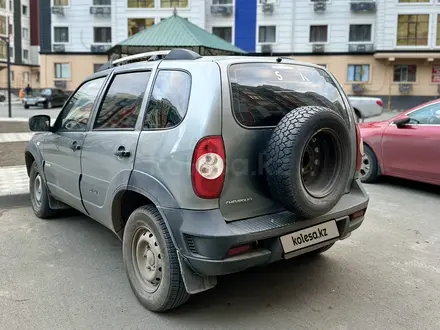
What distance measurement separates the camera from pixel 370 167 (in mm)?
7277

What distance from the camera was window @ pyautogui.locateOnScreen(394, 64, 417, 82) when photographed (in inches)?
1284

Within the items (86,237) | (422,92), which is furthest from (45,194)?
(422,92)

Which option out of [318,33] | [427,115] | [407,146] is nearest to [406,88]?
[318,33]

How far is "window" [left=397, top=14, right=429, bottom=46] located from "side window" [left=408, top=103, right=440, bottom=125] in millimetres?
28368

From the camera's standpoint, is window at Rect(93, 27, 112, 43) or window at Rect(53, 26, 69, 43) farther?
window at Rect(53, 26, 69, 43)

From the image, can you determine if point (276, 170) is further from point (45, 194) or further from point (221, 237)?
point (45, 194)

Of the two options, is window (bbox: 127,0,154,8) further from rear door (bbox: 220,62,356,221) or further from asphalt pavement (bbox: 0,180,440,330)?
rear door (bbox: 220,62,356,221)

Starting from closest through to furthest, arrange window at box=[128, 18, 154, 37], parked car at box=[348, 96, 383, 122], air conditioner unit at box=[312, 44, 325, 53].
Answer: parked car at box=[348, 96, 383, 122]
air conditioner unit at box=[312, 44, 325, 53]
window at box=[128, 18, 154, 37]

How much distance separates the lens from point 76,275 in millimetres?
3748

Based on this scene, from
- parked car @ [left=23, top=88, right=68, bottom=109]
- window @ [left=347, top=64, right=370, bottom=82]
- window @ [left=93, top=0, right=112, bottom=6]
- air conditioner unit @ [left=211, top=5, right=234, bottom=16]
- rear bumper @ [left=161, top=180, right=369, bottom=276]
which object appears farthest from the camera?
window @ [left=93, top=0, right=112, bottom=6]

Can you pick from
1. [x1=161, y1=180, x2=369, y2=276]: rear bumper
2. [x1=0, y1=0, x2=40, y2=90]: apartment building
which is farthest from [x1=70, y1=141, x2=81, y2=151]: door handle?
[x1=0, y1=0, x2=40, y2=90]: apartment building

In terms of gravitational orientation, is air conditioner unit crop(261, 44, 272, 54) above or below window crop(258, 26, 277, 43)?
below

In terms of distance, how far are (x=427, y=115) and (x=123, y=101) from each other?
15.9 ft

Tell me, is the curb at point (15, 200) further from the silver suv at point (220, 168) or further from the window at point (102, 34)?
the window at point (102, 34)
